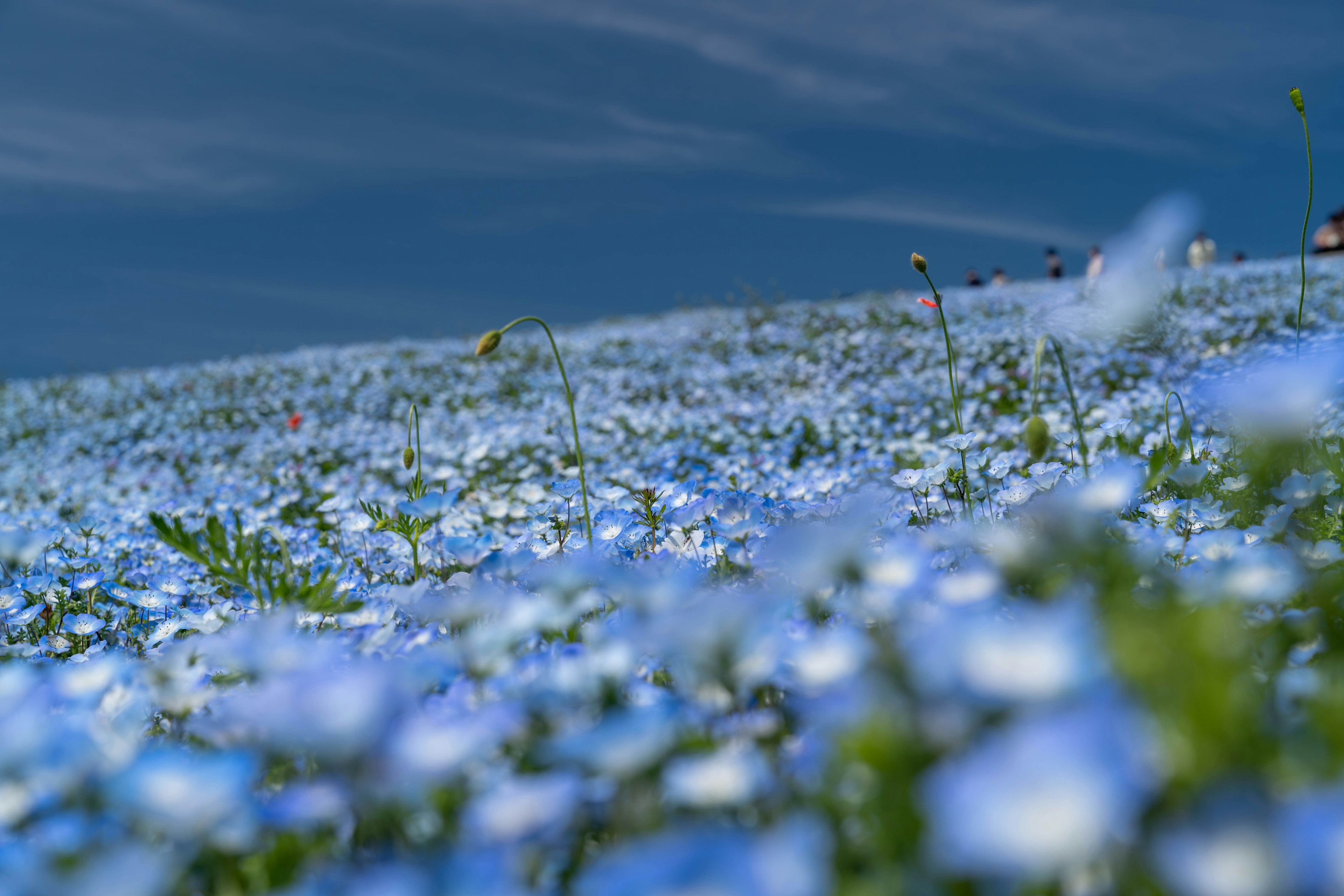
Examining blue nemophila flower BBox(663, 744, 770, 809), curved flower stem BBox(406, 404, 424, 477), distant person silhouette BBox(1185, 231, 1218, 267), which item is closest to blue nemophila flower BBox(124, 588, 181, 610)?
curved flower stem BBox(406, 404, 424, 477)

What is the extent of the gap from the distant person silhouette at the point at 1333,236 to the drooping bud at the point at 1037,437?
27260 mm

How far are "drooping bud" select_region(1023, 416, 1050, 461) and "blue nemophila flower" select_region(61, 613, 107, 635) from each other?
3489mm

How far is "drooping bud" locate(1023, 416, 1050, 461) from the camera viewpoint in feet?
5.93

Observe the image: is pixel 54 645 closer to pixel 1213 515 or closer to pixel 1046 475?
pixel 1046 475

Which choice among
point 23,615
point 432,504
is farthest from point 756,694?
point 23,615

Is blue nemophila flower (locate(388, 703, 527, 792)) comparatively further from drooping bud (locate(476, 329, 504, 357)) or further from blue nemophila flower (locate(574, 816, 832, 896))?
drooping bud (locate(476, 329, 504, 357))

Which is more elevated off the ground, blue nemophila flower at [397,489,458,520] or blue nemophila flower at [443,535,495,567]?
blue nemophila flower at [397,489,458,520]

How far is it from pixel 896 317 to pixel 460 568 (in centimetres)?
1367

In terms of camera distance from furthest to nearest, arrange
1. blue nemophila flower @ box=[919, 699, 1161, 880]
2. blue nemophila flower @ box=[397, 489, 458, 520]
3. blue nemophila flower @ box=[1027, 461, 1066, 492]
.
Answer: blue nemophila flower @ box=[1027, 461, 1066, 492] < blue nemophila flower @ box=[397, 489, 458, 520] < blue nemophila flower @ box=[919, 699, 1161, 880]

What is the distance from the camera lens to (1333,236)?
73.6 ft

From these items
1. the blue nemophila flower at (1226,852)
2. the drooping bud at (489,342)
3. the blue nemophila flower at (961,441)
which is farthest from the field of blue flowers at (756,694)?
the drooping bud at (489,342)

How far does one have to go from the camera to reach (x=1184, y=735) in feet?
2.60

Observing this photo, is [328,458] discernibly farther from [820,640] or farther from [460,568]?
[820,640]

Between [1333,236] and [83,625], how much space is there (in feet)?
93.9
